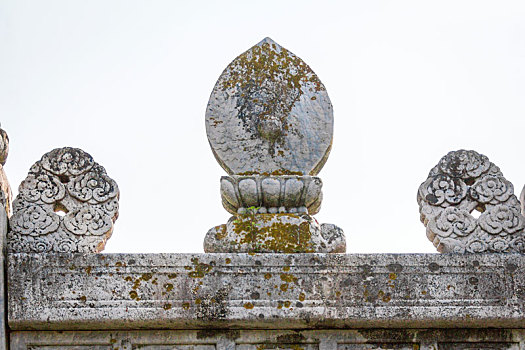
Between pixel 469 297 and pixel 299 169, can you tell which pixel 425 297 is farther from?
pixel 299 169

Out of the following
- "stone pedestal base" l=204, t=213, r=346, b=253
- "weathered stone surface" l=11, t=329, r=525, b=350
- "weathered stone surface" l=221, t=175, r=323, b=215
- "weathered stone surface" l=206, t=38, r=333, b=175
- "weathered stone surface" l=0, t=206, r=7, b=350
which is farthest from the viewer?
"weathered stone surface" l=206, t=38, r=333, b=175

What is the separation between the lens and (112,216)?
8.35m

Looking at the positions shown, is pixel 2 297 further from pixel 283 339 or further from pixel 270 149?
pixel 270 149

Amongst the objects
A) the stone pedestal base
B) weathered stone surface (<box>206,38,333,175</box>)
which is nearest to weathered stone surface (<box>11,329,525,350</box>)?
the stone pedestal base

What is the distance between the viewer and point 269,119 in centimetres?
862

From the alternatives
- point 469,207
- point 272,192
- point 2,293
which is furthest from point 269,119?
point 2,293

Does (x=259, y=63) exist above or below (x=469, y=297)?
above

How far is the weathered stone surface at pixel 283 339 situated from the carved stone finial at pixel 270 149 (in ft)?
1.93

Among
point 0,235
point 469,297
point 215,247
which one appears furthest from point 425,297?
point 0,235

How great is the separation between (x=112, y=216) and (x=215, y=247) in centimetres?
76

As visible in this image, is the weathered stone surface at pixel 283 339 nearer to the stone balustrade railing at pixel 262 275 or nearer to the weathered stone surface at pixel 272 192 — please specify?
the stone balustrade railing at pixel 262 275

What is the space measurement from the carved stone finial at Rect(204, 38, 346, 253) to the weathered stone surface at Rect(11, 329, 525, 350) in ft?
1.93

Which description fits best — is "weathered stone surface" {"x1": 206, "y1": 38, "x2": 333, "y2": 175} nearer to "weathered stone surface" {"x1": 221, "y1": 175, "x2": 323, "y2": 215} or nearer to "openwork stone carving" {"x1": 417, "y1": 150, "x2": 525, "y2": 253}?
"weathered stone surface" {"x1": 221, "y1": 175, "x2": 323, "y2": 215}

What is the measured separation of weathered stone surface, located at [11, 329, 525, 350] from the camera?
8.08 m
